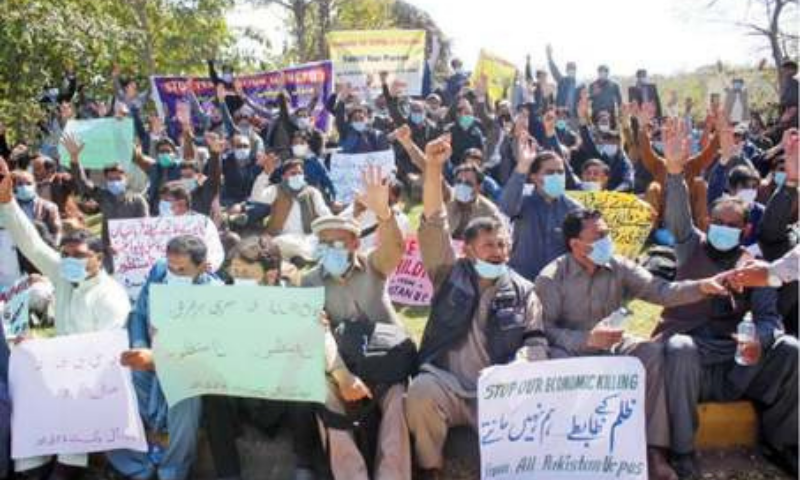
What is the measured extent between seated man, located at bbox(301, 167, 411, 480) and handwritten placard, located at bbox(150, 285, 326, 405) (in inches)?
7.7

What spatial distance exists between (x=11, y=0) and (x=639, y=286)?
1538 cm

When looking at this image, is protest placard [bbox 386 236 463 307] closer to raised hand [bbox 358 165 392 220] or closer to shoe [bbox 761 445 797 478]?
raised hand [bbox 358 165 392 220]

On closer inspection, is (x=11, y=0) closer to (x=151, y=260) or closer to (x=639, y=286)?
(x=151, y=260)

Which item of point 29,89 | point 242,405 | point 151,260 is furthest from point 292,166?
point 29,89

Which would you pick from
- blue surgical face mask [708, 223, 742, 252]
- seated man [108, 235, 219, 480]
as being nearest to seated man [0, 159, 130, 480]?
seated man [108, 235, 219, 480]

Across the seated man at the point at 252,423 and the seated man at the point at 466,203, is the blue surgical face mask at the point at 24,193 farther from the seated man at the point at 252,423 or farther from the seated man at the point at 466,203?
the seated man at the point at 252,423

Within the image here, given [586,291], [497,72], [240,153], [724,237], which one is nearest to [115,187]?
[240,153]

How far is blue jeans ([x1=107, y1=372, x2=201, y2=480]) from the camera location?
15.8 feet

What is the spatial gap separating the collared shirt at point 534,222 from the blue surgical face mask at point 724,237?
1707 mm

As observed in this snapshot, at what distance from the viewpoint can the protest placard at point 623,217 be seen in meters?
7.86

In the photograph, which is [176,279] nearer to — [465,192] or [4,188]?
[4,188]

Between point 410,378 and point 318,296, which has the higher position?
point 318,296

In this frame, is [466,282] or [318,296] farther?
[466,282]

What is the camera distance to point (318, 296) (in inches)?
181
